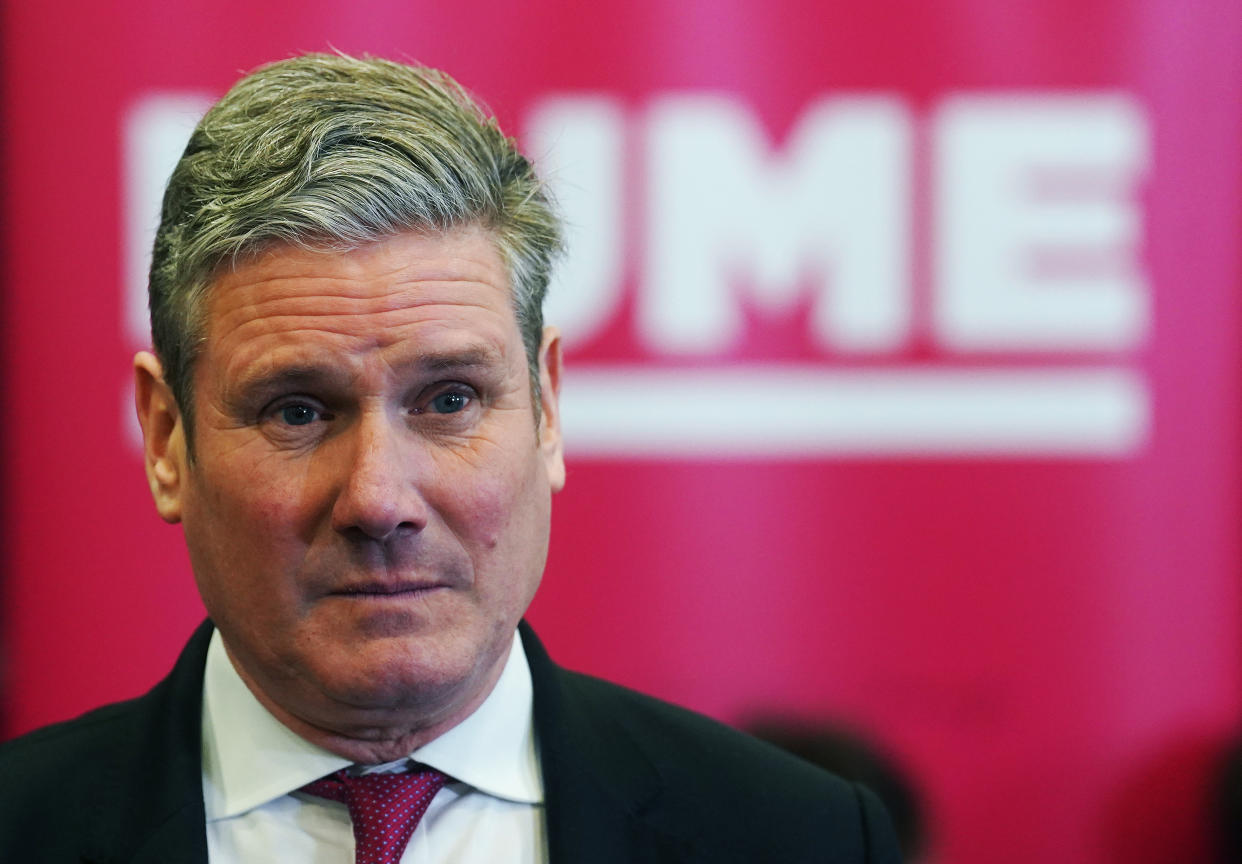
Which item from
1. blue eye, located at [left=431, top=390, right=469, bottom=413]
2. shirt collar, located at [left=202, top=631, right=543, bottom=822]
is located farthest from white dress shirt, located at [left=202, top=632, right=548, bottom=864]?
blue eye, located at [left=431, top=390, right=469, bottom=413]

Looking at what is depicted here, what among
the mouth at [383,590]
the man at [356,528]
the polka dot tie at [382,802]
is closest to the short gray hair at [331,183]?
the man at [356,528]

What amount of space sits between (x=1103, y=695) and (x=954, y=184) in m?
0.84

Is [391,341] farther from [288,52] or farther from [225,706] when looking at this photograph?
[288,52]

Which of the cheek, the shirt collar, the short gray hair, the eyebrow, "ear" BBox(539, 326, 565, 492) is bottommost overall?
the shirt collar

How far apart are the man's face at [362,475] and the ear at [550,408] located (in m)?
0.13

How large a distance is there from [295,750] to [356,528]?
0.23 m

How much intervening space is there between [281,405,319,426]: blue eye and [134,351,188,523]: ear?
0.53ft

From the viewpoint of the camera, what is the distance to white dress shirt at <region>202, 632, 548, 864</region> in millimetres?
1299

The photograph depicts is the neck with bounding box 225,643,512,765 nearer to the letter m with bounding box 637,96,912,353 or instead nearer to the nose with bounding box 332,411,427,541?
the nose with bounding box 332,411,427,541

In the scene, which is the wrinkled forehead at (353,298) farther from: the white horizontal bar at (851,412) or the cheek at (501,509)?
the white horizontal bar at (851,412)

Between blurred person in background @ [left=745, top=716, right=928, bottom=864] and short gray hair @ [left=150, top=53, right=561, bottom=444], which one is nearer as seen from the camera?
short gray hair @ [left=150, top=53, right=561, bottom=444]

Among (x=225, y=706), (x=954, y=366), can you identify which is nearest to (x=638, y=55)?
(x=954, y=366)

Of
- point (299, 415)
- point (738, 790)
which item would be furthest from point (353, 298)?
point (738, 790)

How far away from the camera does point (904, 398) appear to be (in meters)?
2.43
